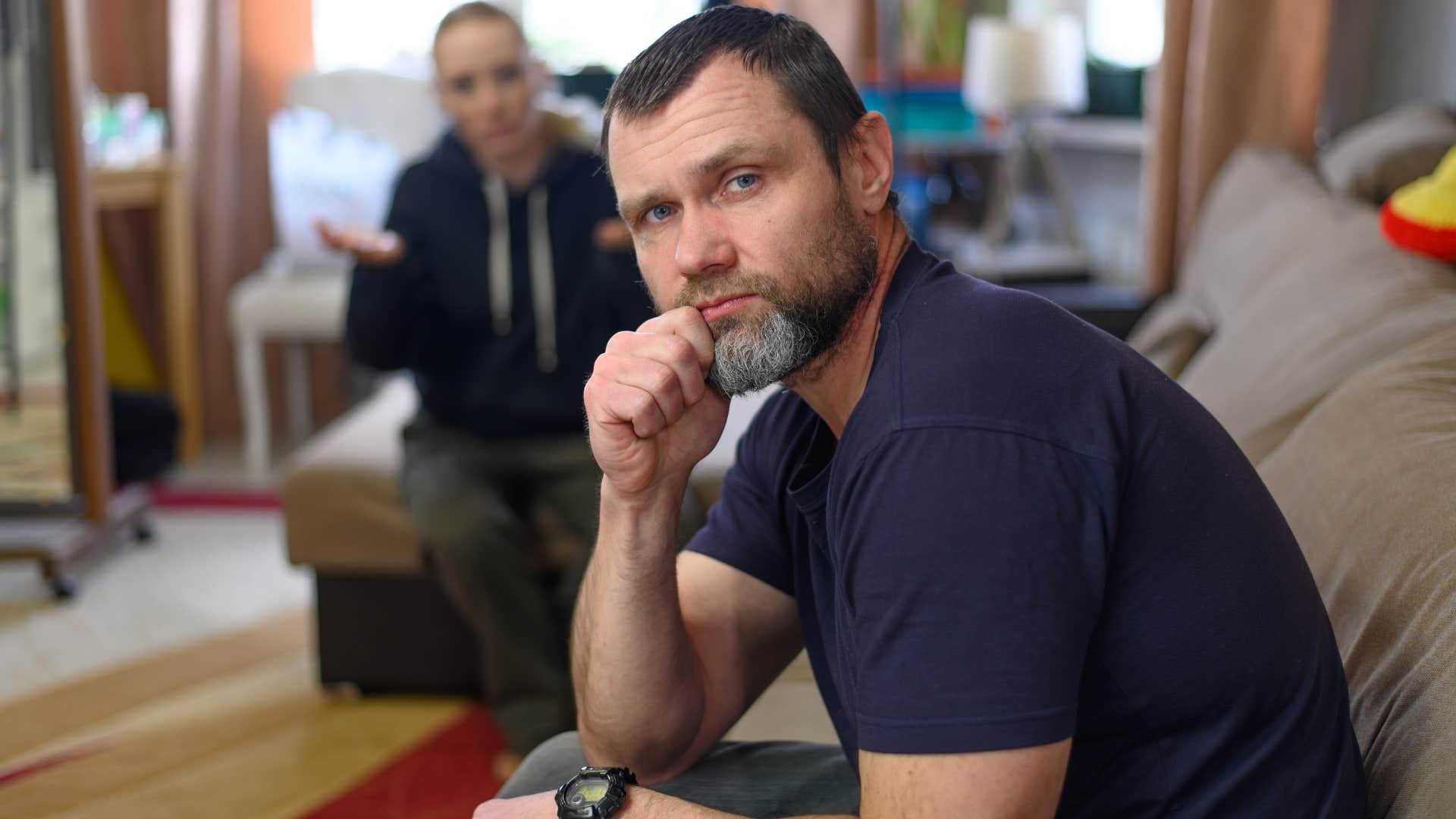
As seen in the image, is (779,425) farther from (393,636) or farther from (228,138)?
(228,138)

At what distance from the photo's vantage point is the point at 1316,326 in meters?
1.52

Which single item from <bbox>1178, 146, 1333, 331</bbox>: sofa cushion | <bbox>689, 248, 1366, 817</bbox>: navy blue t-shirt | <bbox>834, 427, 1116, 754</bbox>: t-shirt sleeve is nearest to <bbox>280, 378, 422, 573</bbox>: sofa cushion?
<bbox>1178, 146, 1333, 331</bbox>: sofa cushion

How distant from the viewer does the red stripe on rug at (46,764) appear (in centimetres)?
214

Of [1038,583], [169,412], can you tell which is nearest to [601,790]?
[1038,583]

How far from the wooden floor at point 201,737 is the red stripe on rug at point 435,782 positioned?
37 mm

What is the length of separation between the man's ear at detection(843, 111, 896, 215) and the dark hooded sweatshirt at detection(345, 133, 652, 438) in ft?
4.41

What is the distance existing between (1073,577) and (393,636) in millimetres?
1824

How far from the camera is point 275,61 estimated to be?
167 inches

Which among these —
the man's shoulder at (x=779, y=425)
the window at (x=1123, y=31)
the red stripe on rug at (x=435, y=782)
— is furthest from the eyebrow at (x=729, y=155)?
the window at (x=1123, y=31)

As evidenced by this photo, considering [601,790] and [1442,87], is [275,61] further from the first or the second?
[601,790]

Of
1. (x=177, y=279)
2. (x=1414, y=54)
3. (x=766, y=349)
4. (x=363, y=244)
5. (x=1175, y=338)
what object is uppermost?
(x=1414, y=54)

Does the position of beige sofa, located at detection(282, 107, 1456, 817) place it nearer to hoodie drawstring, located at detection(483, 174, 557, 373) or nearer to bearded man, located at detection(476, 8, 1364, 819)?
bearded man, located at detection(476, 8, 1364, 819)

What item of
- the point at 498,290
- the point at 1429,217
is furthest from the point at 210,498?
the point at 1429,217

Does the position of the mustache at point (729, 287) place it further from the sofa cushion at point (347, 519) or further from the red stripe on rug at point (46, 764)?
the red stripe on rug at point (46, 764)
